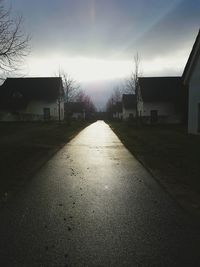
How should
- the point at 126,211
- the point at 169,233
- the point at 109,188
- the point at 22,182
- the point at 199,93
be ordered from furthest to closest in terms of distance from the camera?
the point at 199,93 → the point at 22,182 → the point at 109,188 → the point at 126,211 → the point at 169,233

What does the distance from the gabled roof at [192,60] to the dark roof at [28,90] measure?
106ft

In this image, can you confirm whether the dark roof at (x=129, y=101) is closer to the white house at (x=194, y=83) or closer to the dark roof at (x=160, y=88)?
the dark roof at (x=160, y=88)

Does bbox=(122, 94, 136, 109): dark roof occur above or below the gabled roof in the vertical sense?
below

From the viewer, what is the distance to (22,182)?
7.92 meters

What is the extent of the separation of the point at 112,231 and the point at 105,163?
6.63 m

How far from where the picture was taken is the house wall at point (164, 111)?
49344mm

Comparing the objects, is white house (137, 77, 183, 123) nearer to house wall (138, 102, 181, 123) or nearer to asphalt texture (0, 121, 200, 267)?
house wall (138, 102, 181, 123)

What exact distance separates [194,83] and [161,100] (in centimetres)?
2782

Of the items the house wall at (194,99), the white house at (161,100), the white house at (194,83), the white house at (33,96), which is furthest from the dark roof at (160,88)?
the house wall at (194,99)

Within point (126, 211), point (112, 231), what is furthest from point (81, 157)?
point (112, 231)

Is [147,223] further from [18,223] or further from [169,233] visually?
[18,223]

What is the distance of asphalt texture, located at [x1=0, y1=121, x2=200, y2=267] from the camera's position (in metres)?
3.72

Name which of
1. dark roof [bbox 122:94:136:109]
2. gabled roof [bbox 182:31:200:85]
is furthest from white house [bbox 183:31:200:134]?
dark roof [bbox 122:94:136:109]

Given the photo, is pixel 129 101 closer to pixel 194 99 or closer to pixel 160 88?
pixel 160 88
